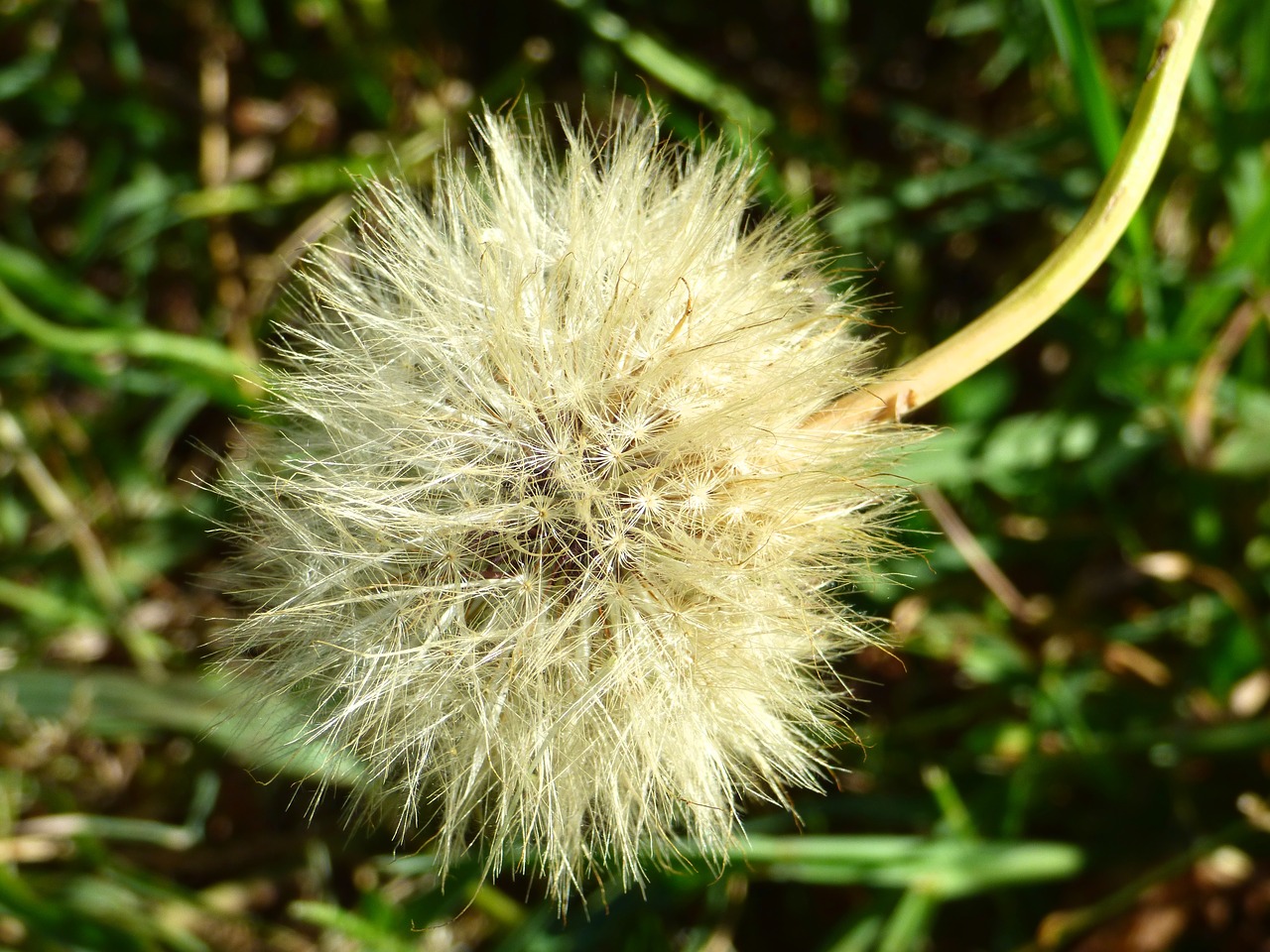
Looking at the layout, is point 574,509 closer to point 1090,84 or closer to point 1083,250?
point 1083,250

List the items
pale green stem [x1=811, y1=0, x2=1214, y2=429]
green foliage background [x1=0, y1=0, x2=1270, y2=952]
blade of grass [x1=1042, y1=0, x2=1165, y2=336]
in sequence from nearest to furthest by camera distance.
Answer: pale green stem [x1=811, y1=0, x2=1214, y2=429], blade of grass [x1=1042, y1=0, x2=1165, y2=336], green foliage background [x1=0, y1=0, x2=1270, y2=952]

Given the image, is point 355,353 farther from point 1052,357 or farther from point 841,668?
point 1052,357

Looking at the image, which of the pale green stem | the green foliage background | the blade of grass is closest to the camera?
the pale green stem

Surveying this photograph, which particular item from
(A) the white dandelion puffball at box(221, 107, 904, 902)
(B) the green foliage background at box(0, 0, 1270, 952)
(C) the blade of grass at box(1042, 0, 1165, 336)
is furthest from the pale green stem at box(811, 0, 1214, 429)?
(B) the green foliage background at box(0, 0, 1270, 952)

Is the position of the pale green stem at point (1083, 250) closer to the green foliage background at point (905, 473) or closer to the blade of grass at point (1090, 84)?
the blade of grass at point (1090, 84)

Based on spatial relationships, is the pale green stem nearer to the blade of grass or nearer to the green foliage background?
the blade of grass

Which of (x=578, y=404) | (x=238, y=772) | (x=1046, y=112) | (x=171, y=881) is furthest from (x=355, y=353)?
(x=1046, y=112)

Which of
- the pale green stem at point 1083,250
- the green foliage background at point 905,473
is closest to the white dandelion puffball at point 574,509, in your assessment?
the pale green stem at point 1083,250

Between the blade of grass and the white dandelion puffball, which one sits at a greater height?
the blade of grass
